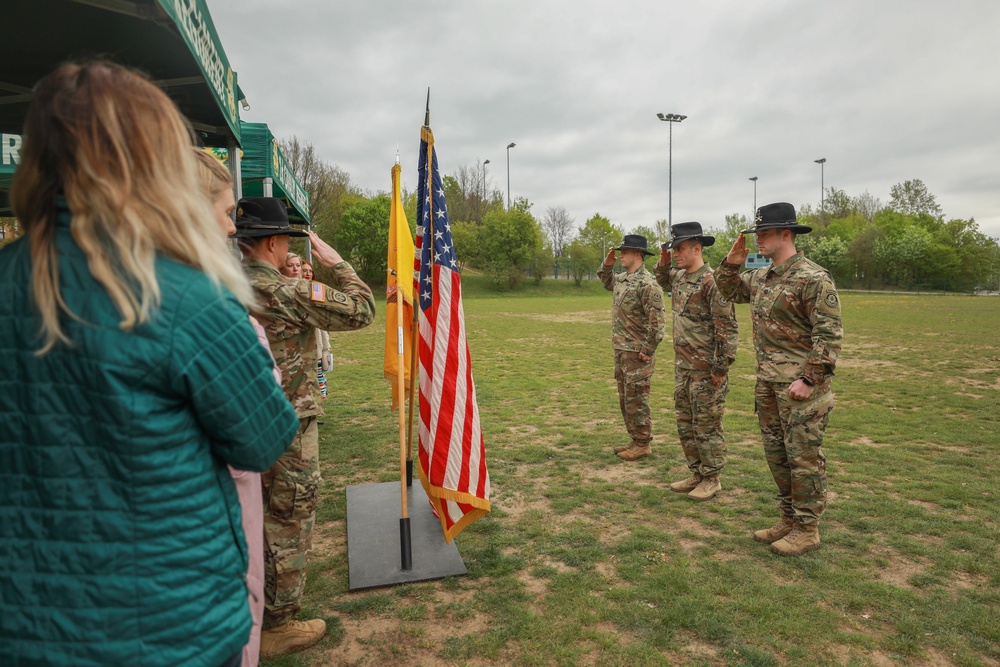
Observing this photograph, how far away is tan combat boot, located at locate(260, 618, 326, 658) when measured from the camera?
321 centimetres

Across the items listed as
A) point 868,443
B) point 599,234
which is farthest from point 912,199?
point 868,443

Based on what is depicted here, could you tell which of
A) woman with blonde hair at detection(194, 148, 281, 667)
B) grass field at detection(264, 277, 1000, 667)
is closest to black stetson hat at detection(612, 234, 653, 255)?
grass field at detection(264, 277, 1000, 667)

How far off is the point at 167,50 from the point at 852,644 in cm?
477

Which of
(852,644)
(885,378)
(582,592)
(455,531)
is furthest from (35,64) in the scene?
(885,378)

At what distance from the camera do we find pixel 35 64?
3191 millimetres

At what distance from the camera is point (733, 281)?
5.00 meters

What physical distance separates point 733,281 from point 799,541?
6.72ft

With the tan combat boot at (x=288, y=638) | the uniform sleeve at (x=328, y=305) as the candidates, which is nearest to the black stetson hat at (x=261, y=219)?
the uniform sleeve at (x=328, y=305)

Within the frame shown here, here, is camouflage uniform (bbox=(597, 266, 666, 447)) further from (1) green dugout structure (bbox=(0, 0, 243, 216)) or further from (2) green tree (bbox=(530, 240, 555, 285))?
(2) green tree (bbox=(530, 240, 555, 285))

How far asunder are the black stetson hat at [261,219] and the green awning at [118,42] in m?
0.72

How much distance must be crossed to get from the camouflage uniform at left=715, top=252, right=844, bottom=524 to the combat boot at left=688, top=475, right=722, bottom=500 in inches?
35.7

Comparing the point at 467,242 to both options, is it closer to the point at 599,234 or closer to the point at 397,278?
the point at 599,234

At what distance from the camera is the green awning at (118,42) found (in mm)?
2586

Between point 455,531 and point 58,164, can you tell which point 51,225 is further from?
point 455,531
